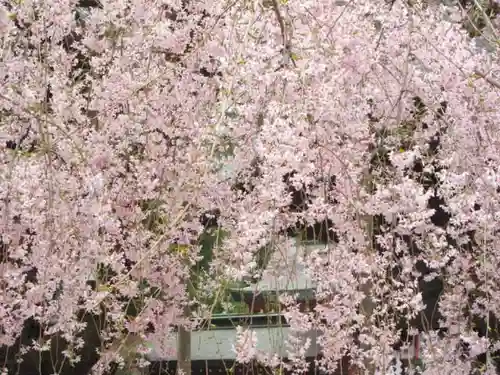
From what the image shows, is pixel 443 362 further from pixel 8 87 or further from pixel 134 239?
pixel 8 87

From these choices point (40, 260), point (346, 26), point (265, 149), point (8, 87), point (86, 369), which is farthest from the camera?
point (86, 369)

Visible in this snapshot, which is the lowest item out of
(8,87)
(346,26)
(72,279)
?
(72,279)

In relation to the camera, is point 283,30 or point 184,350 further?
point 184,350

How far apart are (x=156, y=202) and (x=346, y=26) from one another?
1349 mm

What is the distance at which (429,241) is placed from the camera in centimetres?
375

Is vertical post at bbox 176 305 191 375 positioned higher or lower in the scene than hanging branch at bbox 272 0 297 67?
lower

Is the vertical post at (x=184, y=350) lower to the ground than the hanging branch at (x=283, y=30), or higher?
lower

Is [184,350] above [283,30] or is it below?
below

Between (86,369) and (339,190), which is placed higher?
(339,190)

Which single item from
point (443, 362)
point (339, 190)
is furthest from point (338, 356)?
point (339, 190)

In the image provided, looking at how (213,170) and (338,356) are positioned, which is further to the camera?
(338,356)

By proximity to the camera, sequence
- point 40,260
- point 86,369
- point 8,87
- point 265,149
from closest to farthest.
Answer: point 265,149, point 8,87, point 40,260, point 86,369

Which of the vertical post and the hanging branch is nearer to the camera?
the hanging branch

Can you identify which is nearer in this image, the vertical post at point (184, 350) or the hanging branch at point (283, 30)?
the hanging branch at point (283, 30)
